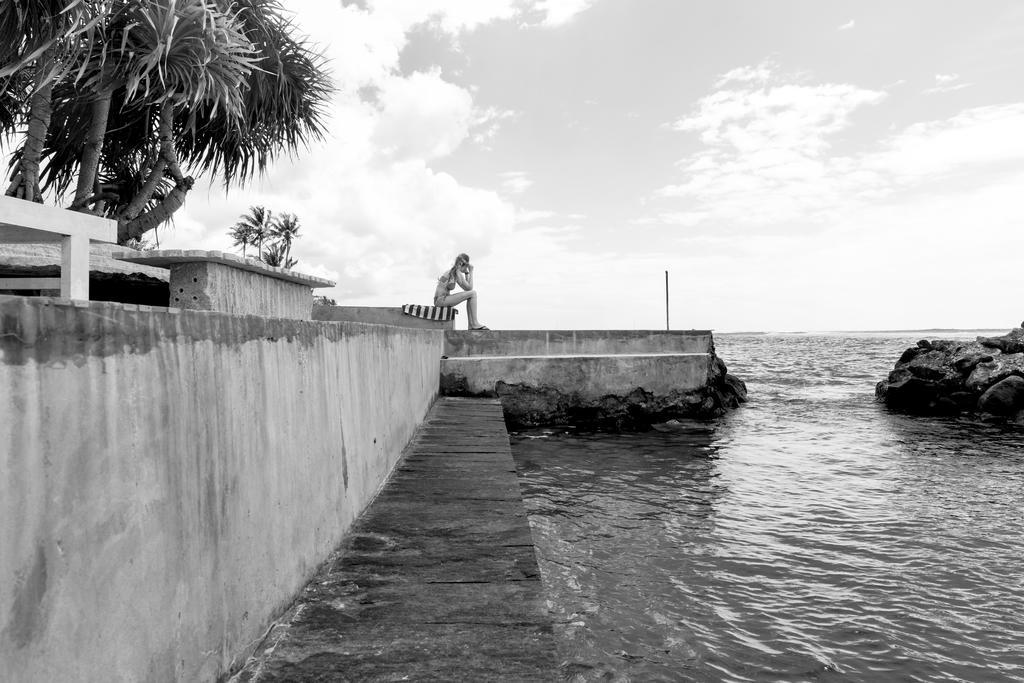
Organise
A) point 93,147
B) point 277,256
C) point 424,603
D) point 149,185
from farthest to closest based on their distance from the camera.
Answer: point 277,256, point 149,185, point 93,147, point 424,603

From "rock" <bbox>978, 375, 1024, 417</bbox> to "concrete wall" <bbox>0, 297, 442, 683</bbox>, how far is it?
14779mm

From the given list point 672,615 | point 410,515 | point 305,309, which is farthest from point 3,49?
point 672,615

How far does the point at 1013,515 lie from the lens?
5930 mm

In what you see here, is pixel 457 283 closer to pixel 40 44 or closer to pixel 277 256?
pixel 40 44

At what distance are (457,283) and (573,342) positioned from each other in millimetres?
2651

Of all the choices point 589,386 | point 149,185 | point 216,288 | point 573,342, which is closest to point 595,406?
point 589,386

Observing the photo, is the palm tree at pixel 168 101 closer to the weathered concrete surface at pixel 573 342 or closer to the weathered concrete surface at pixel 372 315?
the weathered concrete surface at pixel 372 315

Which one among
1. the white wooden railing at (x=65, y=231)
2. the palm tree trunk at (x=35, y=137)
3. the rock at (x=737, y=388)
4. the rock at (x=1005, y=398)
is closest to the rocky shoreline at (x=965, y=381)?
the rock at (x=1005, y=398)

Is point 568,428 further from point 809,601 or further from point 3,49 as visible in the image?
point 3,49

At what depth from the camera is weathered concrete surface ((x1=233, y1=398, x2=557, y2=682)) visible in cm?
182

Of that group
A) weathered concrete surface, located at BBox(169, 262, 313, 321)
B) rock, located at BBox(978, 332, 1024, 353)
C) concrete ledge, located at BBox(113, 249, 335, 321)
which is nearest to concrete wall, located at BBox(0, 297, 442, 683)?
concrete ledge, located at BBox(113, 249, 335, 321)

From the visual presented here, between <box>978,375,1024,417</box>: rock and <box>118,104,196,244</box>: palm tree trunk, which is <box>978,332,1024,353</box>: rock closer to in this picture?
<box>978,375,1024,417</box>: rock

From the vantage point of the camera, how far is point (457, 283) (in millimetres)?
13461

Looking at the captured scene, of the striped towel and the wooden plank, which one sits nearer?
the wooden plank
